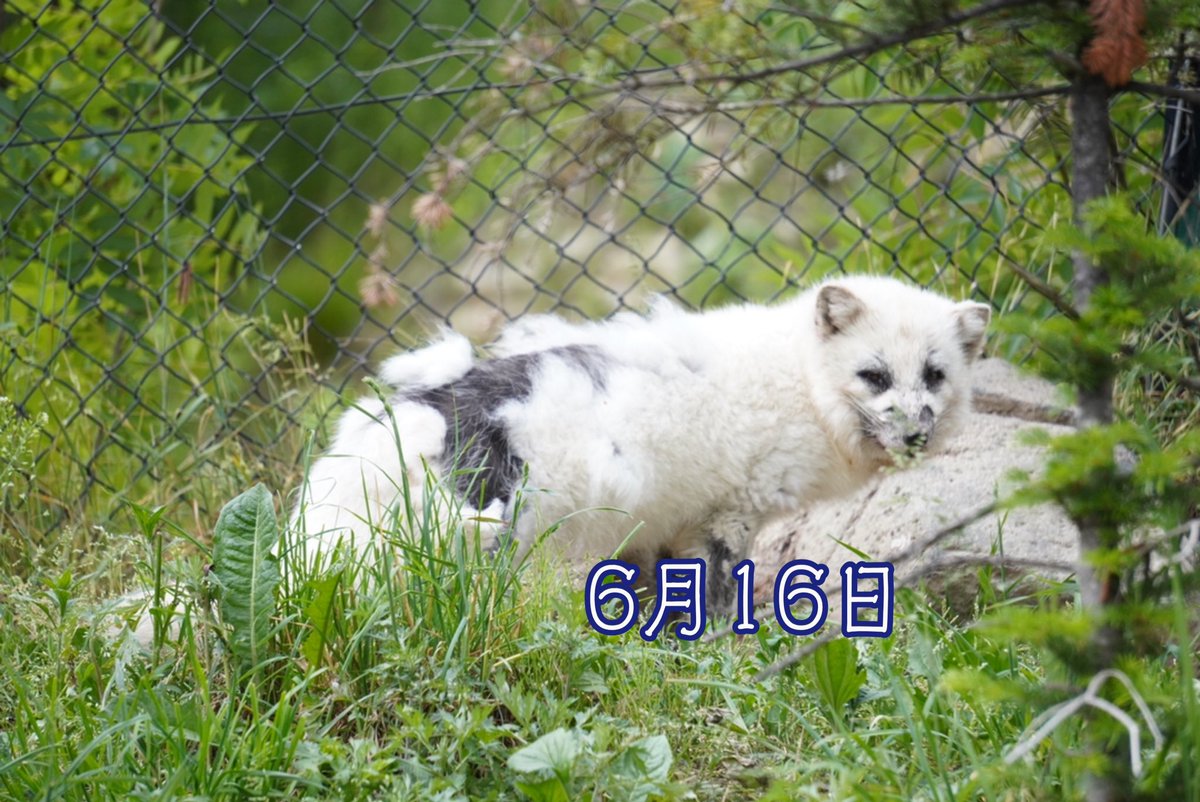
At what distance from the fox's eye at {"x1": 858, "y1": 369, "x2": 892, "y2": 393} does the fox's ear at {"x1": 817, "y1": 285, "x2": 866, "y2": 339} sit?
0.48ft

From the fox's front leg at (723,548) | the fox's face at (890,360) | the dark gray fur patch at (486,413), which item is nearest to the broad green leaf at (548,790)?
the dark gray fur patch at (486,413)

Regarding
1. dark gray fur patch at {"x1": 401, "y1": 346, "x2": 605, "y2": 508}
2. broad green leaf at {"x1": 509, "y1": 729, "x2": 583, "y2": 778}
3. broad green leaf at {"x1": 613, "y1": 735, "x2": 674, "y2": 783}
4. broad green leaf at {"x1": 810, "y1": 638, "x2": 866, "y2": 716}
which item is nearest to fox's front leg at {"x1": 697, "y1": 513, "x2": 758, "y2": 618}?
dark gray fur patch at {"x1": 401, "y1": 346, "x2": 605, "y2": 508}

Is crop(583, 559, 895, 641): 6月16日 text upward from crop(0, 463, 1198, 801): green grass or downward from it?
upward

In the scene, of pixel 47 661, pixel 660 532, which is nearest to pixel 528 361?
pixel 660 532

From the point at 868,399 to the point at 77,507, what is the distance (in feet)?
8.07

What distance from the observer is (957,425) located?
12.9ft

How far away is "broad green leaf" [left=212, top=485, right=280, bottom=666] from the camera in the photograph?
2648 mm

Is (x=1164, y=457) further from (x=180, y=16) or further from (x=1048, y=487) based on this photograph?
(x=180, y=16)

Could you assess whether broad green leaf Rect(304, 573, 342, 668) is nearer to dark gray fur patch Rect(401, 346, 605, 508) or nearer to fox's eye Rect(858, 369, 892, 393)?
dark gray fur patch Rect(401, 346, 605, 508)

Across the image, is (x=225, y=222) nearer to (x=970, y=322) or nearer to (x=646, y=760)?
(x=970, y=322)

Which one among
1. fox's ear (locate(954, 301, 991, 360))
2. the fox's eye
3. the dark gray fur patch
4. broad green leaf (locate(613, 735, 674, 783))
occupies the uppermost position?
fox's ear (locate(954, 301, 991, 360))

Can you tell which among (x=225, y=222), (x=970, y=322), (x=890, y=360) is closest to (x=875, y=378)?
(x=890, y=360)

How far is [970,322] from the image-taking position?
3.88 meters

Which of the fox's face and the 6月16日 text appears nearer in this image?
the 6月16日 text
